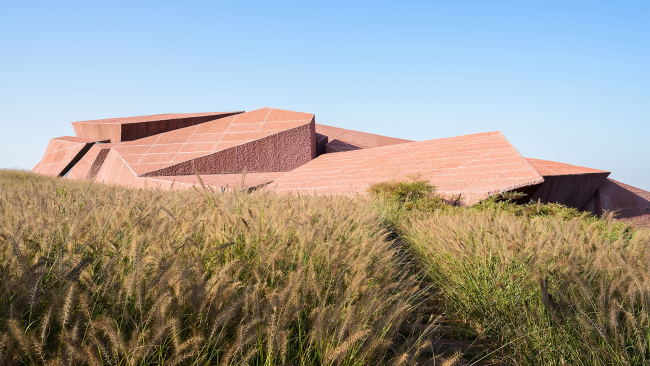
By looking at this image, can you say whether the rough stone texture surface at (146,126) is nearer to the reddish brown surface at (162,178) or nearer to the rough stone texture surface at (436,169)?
the reddish brown surface at (162,178)

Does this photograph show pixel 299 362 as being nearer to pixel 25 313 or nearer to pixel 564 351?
pixel 25 313

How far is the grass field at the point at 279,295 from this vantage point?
1.25 metres

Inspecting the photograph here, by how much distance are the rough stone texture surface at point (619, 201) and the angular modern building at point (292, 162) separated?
3cm

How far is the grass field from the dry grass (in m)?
0.01

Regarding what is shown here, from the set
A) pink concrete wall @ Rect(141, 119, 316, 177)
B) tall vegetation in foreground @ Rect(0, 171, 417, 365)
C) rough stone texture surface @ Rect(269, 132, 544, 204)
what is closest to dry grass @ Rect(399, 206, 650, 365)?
tall vegetation in foreground @ Rect(0, 171, 417, 365)

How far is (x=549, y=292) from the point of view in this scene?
6.91ft

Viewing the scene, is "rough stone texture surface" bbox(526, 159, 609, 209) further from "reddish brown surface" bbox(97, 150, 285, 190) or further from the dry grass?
the dry grass

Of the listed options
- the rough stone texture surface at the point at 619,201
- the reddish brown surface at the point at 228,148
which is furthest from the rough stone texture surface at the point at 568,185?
the reddish brown surface at the point at 228,148

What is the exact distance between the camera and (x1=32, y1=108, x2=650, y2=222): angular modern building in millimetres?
8773

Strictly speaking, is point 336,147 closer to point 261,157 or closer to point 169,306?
point 261,157

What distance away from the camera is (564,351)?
1.86 metres

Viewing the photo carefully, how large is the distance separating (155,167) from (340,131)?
13.7 m

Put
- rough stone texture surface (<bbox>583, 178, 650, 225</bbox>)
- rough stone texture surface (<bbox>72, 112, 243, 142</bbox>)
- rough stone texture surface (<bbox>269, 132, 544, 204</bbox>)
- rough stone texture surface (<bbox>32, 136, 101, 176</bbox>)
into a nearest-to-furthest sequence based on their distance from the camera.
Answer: rough stone texture surface (<bbox>269, 132, 544, 204</bbox>) → rough stone texture surface (<bbox>583, 178, 650, 225</bbox>) → rough stone texture surface (<bbox>72, 112, 243, 142</bbox>) → rough stone texture surface (<bbox>32, 136, 101, 176</bbox>)

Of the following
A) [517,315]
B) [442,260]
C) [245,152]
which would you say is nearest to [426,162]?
[245,152]
